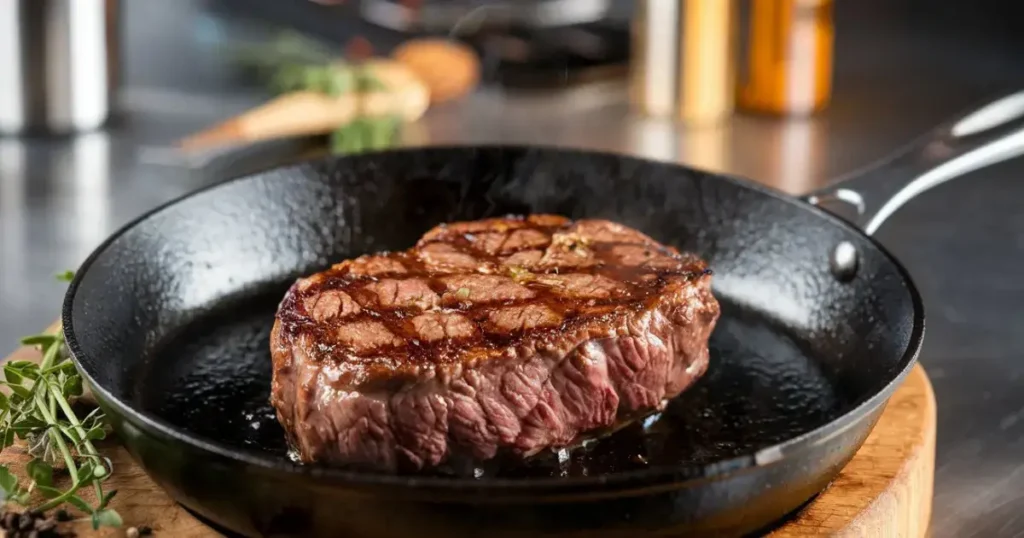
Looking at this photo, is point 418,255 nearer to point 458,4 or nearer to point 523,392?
point 523,392

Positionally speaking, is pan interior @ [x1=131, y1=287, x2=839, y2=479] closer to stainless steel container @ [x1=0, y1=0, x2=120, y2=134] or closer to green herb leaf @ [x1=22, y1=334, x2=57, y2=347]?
green herb leaf @ [x1=22, y1=334, x2=57, y2=347]

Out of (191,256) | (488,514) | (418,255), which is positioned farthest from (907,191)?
(191,256)

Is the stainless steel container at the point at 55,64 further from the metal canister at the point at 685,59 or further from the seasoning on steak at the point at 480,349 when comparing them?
the seasoning on steak at the point at 480,349

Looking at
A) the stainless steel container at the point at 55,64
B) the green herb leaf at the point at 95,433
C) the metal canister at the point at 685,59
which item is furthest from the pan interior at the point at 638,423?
the stainless steel container at the point at 55,64

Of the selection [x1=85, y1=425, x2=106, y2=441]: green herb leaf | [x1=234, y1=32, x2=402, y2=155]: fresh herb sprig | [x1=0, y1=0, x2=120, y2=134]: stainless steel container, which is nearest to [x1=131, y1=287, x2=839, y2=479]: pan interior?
[x1=85, y1=425, x2=106, y2=441]: green herb leaf

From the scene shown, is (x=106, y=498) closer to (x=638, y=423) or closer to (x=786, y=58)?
(x=638, y=423)
